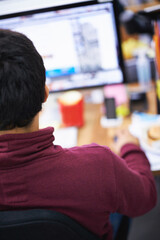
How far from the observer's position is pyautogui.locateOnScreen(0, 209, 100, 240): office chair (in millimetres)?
551

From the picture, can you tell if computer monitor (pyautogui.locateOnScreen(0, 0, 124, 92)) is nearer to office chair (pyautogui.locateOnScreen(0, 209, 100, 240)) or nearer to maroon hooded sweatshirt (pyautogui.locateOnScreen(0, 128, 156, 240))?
maroon hooded sweatshirt (pyautogui.locateOnScreen(0, 128, 156, 240))

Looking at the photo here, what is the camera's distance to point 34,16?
3.66 feet

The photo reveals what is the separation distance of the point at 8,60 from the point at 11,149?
0.62 ft

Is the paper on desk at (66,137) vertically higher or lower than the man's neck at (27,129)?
lower

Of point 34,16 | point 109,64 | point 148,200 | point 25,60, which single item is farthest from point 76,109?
point 25,60

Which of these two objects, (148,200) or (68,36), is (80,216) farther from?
(68,36)

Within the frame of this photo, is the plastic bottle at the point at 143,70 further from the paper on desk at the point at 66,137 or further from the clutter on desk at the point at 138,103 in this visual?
the paper on desk at the point at 66,137

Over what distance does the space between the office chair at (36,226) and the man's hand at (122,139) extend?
491 mm

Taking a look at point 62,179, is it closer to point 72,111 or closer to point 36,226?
point 36,226

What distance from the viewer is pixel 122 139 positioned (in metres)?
1.12

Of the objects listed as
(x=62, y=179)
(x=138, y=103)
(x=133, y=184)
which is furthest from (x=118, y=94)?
(x=62, y=179)

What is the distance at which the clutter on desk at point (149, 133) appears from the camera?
993 mm

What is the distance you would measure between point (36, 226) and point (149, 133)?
0.64 m

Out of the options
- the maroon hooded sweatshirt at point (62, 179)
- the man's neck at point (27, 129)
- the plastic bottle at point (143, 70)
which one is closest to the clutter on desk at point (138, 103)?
the plastic bottle at point (143, 70)
